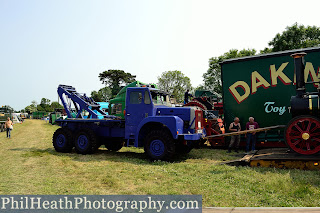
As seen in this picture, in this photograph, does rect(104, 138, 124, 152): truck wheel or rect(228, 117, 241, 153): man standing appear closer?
rect(228, 117, 241, 153): man standing

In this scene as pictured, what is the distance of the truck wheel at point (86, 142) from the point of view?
10195 mm

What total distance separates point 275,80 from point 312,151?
3892 mm

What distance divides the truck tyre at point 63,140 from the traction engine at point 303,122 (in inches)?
334

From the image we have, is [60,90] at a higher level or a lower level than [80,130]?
higher

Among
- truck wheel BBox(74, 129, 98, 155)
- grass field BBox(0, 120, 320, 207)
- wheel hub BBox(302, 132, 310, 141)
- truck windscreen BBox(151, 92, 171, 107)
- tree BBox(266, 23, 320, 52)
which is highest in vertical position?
tree BBox(266, 23, 320, 52)

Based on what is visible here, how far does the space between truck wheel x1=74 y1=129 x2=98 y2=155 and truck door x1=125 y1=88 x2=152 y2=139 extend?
5.58 feet

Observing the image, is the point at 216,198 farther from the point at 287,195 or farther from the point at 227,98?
the point at 227,98

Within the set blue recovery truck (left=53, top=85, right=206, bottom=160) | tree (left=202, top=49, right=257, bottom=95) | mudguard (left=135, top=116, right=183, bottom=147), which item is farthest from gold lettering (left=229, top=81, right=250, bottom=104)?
tree (left=202, top=49, right=257, bottom=95)

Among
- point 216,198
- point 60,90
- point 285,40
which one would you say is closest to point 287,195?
point 216,198

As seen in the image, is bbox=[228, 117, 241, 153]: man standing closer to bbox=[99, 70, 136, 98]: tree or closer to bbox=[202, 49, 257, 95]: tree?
bbox=[202, 49, 257, 95]: tree

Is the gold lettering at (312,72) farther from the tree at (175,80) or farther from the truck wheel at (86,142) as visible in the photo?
the tree at (175,80)

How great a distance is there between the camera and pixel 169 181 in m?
6.10

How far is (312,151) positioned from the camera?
279 inches

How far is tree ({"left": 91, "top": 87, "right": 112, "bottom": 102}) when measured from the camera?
226 feet
